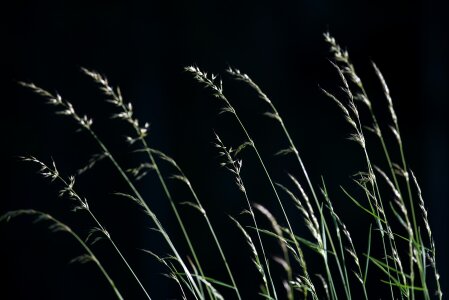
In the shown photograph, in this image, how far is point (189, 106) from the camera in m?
4.61

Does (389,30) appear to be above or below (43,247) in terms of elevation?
above

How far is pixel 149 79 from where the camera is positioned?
4625mm

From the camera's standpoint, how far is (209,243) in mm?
4461

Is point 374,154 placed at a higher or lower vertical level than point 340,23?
lower

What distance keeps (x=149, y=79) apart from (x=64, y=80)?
0.51 metres

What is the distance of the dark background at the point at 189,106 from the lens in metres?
4.47

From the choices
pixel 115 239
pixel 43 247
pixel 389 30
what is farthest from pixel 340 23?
pixel 43 247

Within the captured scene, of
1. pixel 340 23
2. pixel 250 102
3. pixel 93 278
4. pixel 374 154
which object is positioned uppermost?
pixel 340 23

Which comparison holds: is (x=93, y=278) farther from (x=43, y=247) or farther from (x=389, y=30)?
(x=389, y=30)

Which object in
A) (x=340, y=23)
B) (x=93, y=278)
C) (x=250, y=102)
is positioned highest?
(x=340, y=23)

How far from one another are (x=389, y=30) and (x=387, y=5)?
16cm

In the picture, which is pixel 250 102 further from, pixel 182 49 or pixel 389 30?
pixel 389 30

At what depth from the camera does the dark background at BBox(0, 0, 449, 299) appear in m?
4.47

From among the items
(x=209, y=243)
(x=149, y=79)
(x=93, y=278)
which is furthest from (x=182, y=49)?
(x=93, y=278)
